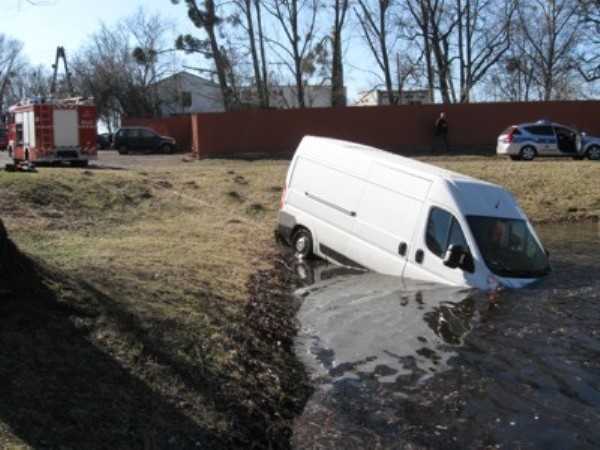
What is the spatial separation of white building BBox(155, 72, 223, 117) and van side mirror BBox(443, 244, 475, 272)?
61.4 metres

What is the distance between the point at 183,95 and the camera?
7456 centimetres

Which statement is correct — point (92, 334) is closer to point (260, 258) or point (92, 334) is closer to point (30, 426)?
point (30, 426)

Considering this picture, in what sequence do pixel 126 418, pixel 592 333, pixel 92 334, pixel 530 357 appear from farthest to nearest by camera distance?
pixel 592 333 < pixel 530 357 < pixel 92 334 < pixel 126 418

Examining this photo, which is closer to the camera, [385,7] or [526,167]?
[526,167]

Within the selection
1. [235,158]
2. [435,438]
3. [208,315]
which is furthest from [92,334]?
[235,158]

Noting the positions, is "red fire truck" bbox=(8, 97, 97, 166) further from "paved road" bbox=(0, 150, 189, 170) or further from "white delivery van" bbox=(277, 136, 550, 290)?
"white delivery van" bbox=(277, 136, 550, 290)

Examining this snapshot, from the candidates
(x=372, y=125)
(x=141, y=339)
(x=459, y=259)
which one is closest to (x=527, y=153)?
(x=372, y=125)

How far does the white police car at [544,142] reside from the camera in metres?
30.1

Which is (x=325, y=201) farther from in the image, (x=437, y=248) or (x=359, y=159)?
(x=437, y=248)

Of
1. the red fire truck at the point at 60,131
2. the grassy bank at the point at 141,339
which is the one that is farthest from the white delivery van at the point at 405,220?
the red fire truck at the point at 60,131

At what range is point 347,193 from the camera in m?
12.9

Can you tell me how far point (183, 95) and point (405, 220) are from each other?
6579 cm

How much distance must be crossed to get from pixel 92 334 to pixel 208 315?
1.93 metres

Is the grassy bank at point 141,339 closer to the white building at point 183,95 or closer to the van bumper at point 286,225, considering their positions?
the van bumper at point 286,225
